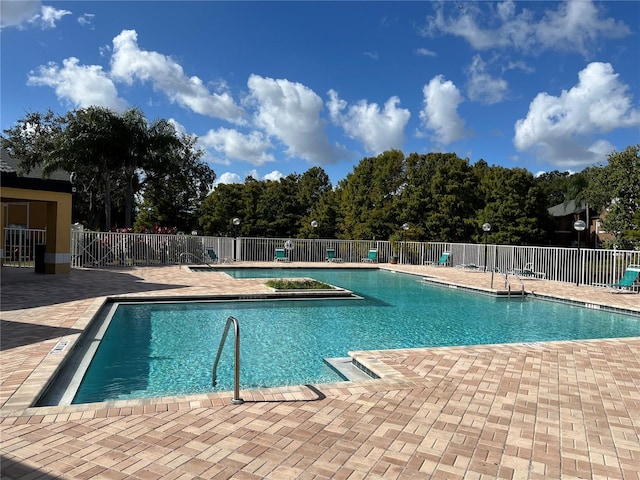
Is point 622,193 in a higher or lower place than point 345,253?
higher

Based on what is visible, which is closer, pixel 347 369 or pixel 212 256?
pixel 347 369

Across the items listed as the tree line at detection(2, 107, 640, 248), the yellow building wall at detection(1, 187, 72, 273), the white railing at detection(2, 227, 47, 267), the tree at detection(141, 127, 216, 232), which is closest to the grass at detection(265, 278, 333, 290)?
the yellow building wall at detection(1, 187, 72, 273)

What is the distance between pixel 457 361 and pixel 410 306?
577 cm

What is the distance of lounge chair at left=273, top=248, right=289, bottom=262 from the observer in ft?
74.0

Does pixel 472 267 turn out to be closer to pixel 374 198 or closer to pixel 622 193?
pixel 622 193

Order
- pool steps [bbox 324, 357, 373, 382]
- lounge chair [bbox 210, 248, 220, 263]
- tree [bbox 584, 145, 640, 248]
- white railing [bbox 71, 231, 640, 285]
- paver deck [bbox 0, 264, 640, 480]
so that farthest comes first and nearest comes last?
tree [bbox 584, 145, 640, 248] → lounge chair [bbox 210, 248, 220, 263] → white railing [bbox 71, 231, 640, 285] → pool steps [bbox 324, 357, 373, 382] → paver deck [bbox 0, 264, 640, 480]

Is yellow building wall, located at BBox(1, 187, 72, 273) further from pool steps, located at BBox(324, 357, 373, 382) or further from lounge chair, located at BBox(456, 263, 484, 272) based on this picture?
lounge chair, located at BBox(456, 263, 484, 272)

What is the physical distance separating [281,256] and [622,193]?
63.0 feet

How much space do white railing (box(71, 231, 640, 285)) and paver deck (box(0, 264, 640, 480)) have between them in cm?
1079

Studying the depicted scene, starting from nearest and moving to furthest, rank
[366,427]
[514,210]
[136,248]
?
[366,427], [136,248], [514,210]

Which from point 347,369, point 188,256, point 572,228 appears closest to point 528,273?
point 347,369

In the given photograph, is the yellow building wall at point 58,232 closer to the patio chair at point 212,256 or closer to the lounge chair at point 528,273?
the patio chair at point 212,256

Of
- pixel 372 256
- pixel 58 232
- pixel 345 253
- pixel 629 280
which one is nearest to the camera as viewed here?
pixel 629 280

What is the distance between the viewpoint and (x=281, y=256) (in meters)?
22.7
